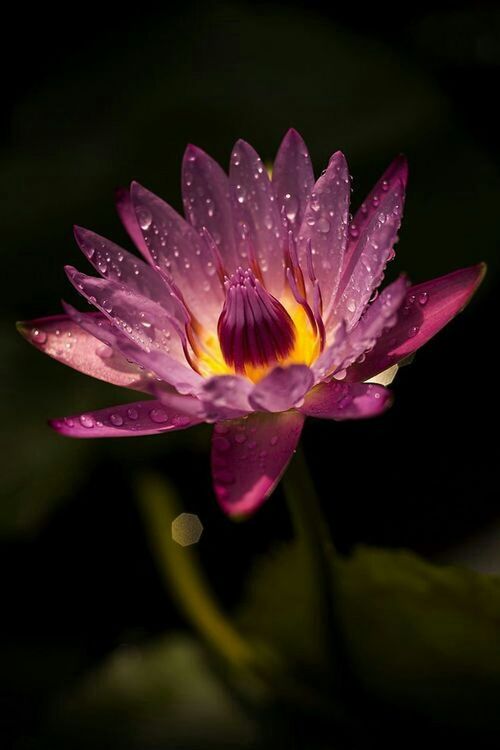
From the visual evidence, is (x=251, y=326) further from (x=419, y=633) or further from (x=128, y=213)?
(x=419, y=633)

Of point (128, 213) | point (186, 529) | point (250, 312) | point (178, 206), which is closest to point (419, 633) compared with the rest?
point (250, 312)

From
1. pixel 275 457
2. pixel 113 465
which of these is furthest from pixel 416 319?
pixel 113 465

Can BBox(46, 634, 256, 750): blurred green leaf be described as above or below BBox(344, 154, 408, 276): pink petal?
below

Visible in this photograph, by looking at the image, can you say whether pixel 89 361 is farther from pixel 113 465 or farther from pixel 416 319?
pixel 113 465

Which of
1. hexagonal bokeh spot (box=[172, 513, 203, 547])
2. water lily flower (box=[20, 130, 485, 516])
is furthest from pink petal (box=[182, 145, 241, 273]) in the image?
hexagonal bokeh spot (box=[172, 513, 203, 547])

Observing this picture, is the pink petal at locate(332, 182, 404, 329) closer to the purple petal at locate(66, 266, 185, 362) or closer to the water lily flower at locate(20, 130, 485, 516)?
the water lily flower at locate(20, 130, 485, 516)

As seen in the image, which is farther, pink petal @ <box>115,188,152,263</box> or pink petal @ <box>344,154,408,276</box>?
pink petal @ <box>115,188,152,263</box>

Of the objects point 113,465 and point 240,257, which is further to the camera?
point 113,465
